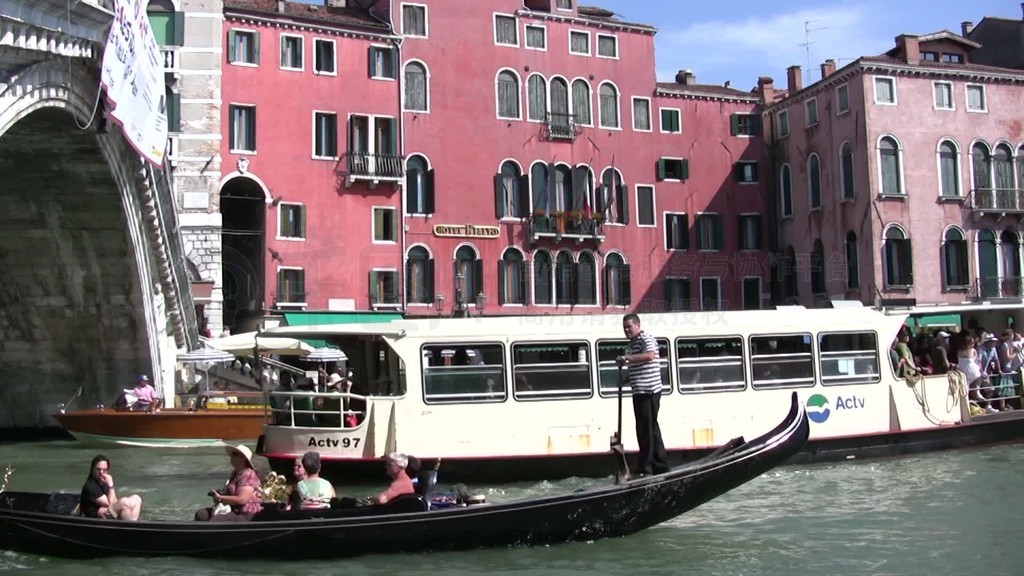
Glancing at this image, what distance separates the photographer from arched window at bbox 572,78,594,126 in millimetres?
25094

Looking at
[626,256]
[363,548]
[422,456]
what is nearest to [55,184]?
[422,456]

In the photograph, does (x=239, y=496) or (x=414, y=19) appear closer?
(x=239, y=496)

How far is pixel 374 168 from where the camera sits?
22750mm

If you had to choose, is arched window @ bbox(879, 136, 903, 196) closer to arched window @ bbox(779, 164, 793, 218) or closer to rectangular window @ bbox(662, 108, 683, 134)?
arched window @ bbox(779, 164, 793, 218)

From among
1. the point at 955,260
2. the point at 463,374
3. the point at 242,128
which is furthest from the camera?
the point at 955,260

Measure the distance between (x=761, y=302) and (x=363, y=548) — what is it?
20.2m

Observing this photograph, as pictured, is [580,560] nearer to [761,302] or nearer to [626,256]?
[626,256]

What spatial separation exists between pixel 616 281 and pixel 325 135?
7.36m

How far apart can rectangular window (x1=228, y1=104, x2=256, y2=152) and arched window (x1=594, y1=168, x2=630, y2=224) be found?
7858mm

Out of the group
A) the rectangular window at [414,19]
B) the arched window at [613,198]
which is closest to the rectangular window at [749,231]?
the arched window at [613,198]

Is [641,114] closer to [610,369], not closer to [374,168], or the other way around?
[374,168]

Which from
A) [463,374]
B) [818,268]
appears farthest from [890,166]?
[463,374]

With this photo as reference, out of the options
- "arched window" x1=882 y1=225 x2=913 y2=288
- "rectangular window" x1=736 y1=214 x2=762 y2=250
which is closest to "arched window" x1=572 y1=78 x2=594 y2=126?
"rectangular window" x1=736 y1=214 x2=762 y2=250

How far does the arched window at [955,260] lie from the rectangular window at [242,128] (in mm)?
15133
